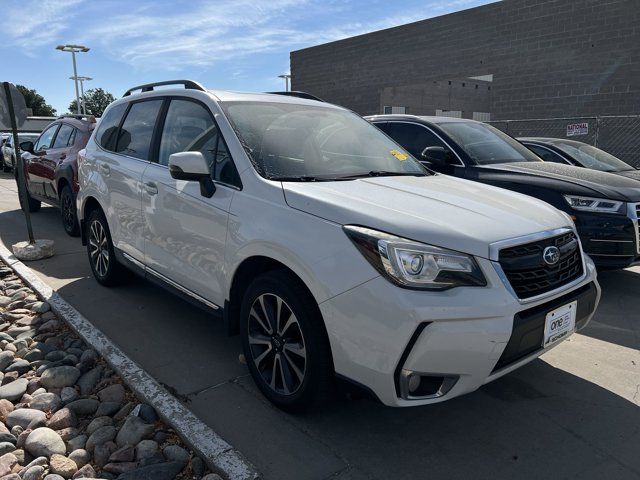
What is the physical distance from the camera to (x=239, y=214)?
3000 millimetres

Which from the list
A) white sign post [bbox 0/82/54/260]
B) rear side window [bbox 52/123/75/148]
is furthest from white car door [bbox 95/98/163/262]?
rear side window [bbox 52/123/75/148]

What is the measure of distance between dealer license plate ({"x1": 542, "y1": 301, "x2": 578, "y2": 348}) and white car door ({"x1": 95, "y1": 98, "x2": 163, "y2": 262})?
305 cm

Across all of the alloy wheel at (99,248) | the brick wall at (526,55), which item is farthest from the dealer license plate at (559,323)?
the brick wall at (526,55)

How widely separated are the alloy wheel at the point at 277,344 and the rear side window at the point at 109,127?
281 centimetres

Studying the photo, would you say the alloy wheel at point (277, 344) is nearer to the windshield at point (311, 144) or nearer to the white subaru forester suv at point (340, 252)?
the white subaru forester suv at point (340, 252)

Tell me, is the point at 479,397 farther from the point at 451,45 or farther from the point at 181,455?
the point at 451,45

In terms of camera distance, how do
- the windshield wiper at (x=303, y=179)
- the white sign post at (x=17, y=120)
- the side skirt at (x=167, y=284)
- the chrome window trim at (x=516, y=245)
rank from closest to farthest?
the chrome window trim at (x=516, y=245) < the windshield wiper at (x=303, y=179) < the side skirt at (x=167, y=284) < the white sign post at (x=17, y=120)

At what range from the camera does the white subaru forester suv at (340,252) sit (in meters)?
2.29

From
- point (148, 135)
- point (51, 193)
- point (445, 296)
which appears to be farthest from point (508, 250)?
point (51, 193)

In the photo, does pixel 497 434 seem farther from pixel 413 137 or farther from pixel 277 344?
pixel 413 137

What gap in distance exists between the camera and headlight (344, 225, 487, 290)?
229cm

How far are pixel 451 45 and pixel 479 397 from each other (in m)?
18.6

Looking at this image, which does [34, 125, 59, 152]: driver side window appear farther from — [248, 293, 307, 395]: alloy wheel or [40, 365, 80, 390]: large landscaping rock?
[248, 293, 307, 395]: alloy wheel

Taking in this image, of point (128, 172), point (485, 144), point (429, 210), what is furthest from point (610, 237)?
point (128, 172)
